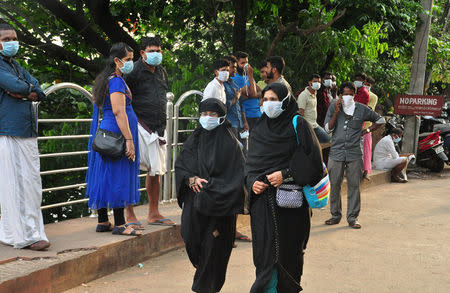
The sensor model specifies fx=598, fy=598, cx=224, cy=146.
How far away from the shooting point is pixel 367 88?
971 centimetres

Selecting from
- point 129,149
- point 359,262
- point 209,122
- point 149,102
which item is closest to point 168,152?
point 149,102

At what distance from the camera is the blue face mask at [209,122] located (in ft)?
14.8

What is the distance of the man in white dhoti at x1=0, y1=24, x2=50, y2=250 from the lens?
15.6ft

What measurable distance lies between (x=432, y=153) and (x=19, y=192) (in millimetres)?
11045

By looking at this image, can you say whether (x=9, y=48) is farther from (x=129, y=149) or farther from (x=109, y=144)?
(x=129, y=149)

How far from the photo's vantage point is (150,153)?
5.99 meters

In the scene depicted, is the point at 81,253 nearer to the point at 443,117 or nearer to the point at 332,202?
the point at 332,202

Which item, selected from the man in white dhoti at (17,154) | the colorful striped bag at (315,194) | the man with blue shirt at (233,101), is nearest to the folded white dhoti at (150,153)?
the man in white dhoti at (17,154)

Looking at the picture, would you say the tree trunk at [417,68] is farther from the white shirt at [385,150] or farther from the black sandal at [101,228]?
the black sandal at [101,228]

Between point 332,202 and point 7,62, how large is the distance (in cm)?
466

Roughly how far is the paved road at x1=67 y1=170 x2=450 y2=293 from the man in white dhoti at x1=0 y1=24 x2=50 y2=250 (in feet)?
2.25

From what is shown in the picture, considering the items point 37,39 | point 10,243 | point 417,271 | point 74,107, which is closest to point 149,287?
point 10,243

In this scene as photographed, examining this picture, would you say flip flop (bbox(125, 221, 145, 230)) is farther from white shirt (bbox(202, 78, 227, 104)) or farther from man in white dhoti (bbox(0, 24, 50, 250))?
white shirt (bbox(202, 78, 227, 104))

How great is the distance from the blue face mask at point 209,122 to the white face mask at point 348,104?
3.54 metres
